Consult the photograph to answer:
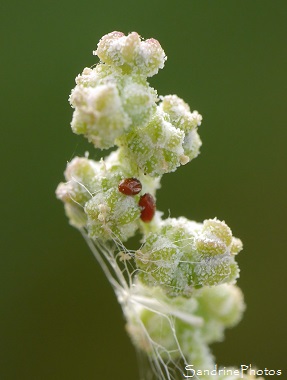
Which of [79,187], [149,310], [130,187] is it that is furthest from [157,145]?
[149,310]

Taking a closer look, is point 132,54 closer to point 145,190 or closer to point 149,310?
point 145,190

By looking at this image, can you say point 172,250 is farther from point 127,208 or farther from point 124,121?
point 124,121

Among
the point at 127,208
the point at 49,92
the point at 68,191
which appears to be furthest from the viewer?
the point at 49,92

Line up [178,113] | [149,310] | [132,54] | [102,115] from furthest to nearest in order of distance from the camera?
[149,310] < [178,113] < [132,54] < [102,115]

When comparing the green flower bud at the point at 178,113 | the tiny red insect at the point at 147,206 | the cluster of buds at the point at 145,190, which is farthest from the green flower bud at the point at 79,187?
the green flower bud at the point at 178,113

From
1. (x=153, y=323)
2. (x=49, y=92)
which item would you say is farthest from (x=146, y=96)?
(x=49, y=92)
